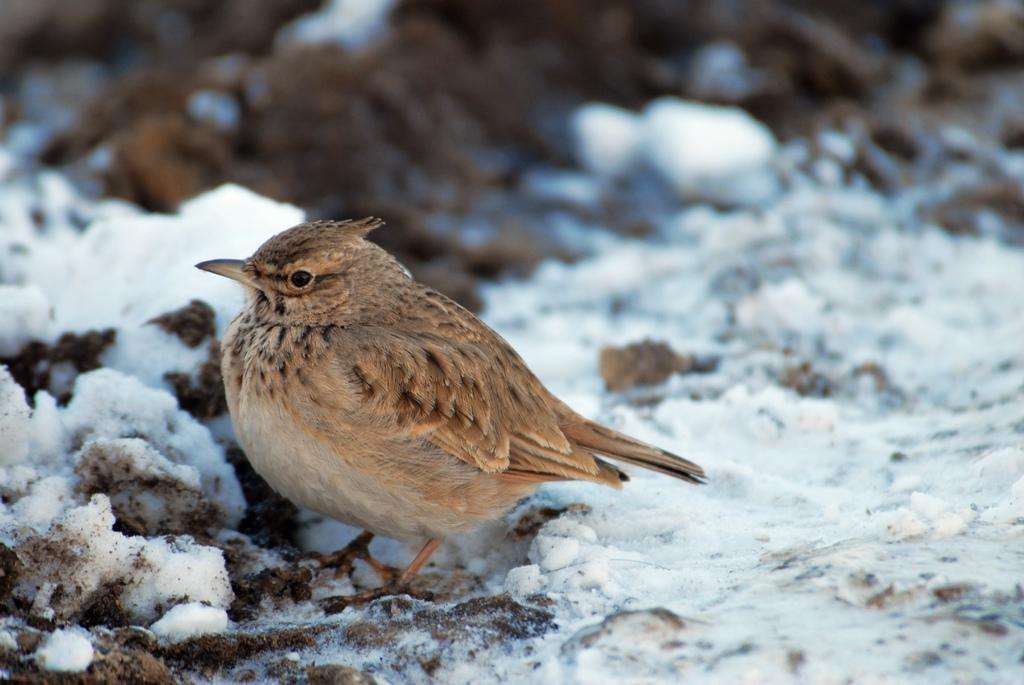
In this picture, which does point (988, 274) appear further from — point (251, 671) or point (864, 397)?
point (251, 671)

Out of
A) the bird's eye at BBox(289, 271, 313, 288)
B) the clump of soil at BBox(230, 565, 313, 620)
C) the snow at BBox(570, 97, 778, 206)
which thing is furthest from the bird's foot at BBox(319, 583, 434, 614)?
the snow at BBox(570, 97, 778, 206)

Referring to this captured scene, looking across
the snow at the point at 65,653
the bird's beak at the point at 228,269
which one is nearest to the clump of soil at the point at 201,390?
the bird's beak at the point at 228,269

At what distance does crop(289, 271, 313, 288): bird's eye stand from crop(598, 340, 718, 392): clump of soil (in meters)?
1.90

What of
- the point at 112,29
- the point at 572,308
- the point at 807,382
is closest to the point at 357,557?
the point at 807,382

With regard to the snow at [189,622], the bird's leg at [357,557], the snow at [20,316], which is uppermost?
the snow at [20,316]

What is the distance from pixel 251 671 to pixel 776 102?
23.6 ft

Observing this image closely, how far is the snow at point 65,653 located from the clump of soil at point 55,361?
1.81m

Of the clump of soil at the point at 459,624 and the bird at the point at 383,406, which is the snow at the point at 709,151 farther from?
the clump of soil at the point at 459,624

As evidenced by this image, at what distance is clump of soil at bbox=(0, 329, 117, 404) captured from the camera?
16.2 ft

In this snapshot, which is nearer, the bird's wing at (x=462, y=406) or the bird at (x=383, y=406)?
the bird at (x=383, y=406)

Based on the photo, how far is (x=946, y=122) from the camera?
366 inches

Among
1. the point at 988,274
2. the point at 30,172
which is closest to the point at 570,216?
the point at 988,274

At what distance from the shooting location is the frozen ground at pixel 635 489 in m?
3.40

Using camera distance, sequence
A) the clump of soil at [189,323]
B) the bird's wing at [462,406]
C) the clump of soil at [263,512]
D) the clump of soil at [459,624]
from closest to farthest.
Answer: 1. the clump of soil at [459,624]
2. the bird's wing at [462,406]
3. the clump of soil at [263,512]
4. the clump of soil at [189,323]
